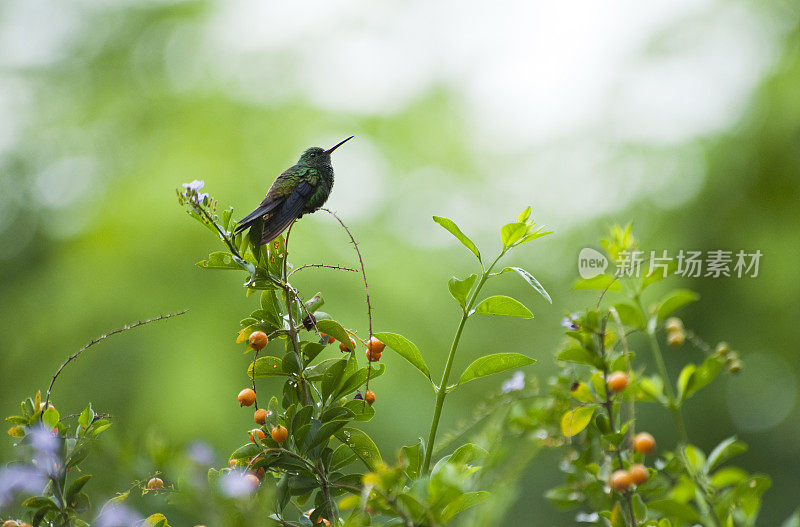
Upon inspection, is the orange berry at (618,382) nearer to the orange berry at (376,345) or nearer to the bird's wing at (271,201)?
the orange berry at (376,345)

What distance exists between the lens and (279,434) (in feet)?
1.88

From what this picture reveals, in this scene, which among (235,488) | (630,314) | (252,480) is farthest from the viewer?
(630,314)

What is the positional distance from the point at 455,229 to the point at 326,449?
9.3 inches

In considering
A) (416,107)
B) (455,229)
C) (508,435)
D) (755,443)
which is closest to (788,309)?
(755,443)

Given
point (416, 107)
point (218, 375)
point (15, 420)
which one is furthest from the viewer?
point (416, 107)

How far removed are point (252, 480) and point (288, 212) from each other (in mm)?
271

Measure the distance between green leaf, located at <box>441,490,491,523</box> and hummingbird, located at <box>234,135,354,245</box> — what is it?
0.28 meters

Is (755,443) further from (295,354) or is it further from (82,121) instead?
(82,121)

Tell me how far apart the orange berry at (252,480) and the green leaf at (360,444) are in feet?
0.30

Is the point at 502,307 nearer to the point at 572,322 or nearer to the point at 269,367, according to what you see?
the point at 572,322

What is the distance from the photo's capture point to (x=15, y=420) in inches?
23.3

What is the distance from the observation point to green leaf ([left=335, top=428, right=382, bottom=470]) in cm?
62

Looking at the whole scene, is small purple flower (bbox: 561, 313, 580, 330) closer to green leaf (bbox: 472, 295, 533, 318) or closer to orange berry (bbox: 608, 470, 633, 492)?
green leaf (bbox: 472, 295, 533, 318)

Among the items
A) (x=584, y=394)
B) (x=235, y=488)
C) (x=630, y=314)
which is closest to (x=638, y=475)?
(x=584, y=394)
